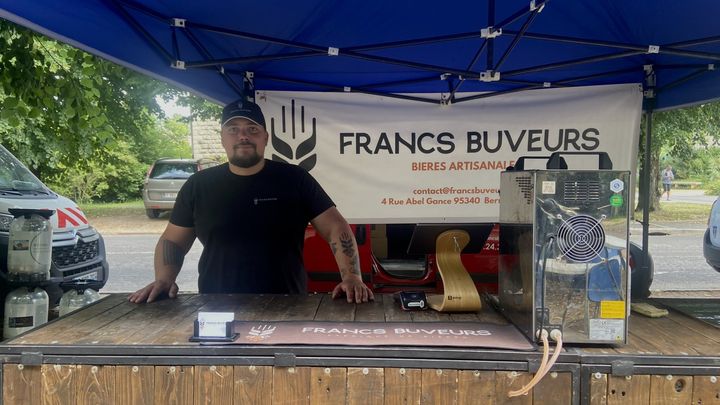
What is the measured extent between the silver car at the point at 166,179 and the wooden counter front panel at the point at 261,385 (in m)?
13.8

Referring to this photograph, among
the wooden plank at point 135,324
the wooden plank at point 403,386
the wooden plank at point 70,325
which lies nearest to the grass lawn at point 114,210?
the wooden plank at point 70,325

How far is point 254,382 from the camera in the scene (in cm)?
189

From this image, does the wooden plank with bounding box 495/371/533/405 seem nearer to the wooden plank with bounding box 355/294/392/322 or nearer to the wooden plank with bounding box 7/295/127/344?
the wooden plank with bounding box 355/294/392/322

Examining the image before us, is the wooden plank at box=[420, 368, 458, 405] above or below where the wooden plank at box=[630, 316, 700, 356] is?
below

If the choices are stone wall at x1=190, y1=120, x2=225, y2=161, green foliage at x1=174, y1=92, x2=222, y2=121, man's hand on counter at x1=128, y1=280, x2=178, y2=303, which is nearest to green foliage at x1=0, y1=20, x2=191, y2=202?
green foliage at x1=174, y1=92, x2=222, y2=121

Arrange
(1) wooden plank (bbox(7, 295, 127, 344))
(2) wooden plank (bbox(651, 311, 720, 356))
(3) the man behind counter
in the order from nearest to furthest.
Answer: (2) wooden plank (bbox(651, 311, 720, 356)) < (1) wooden plank (bbox(7, 295, 127, 344)) < (3) the man behind counter

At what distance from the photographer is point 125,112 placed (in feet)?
32.4

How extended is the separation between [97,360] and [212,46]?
85.3 inches

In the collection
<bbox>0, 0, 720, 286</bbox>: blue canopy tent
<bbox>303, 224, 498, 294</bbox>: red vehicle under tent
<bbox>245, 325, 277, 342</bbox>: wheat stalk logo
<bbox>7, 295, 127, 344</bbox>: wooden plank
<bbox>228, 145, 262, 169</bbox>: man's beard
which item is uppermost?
<bbox>0, 0, 720, 286</bbox>: blue canopy tent

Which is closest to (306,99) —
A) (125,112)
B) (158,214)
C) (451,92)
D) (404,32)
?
(451,92)

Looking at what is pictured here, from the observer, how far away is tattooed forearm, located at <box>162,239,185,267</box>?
3.21 metres

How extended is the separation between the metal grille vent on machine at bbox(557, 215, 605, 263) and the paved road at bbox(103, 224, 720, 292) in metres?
6.92

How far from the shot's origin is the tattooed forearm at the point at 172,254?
126 inches

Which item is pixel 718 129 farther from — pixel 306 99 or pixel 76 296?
pixel 76 296
